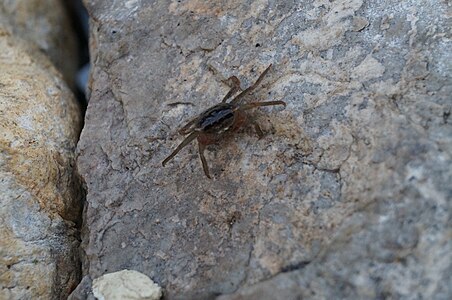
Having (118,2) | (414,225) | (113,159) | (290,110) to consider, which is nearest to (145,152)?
(113,159)

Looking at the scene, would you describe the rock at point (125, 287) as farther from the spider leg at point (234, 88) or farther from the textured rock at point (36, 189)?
the spider leg at point (234, 88)

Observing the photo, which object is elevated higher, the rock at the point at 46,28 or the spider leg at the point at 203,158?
the rock at the point at 46,28

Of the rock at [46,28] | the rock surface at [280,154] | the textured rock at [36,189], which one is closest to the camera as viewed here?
the rock surface at [280,154]

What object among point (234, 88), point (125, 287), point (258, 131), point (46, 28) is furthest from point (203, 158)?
point (46, 28)

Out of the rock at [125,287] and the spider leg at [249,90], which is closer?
the rock at [125,287]

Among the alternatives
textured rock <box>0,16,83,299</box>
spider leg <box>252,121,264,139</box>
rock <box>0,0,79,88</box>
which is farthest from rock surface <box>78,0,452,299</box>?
rock <box>0,0,79,88</box>

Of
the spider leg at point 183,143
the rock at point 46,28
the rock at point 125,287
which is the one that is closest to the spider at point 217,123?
the spider leg at point 183,143

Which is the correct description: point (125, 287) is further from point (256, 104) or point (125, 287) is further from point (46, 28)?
point (46, 28)
